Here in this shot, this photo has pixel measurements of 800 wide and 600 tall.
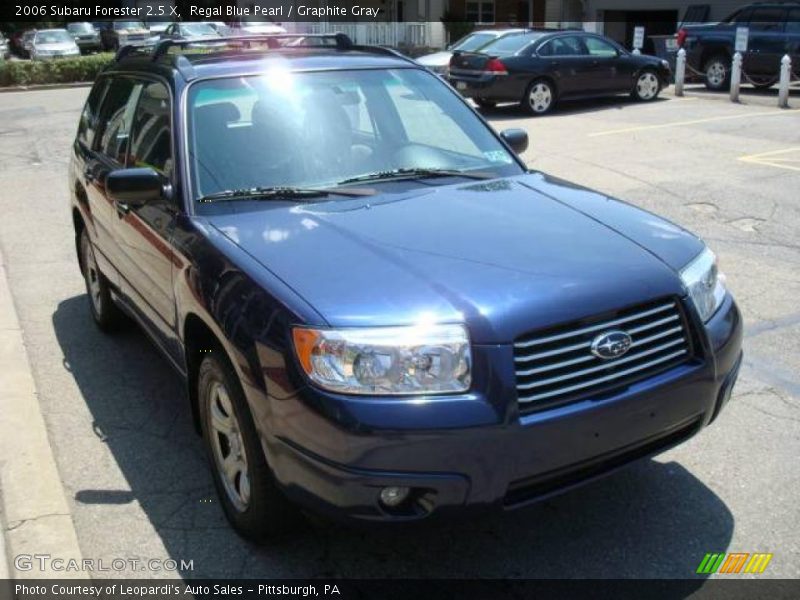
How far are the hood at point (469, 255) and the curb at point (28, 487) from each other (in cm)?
140

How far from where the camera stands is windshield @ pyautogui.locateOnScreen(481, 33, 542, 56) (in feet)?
51.7

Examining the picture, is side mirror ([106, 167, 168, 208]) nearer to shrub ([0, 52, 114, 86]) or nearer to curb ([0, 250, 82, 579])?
curb ([0, 250, 82, 579])

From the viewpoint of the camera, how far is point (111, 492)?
3779 mm

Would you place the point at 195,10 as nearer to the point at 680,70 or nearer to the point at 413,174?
the point at 680,70

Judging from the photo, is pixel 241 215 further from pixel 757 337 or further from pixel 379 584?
pixel 757 337

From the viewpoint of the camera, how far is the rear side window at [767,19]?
17281 millimetres

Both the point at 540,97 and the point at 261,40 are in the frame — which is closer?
the point at 261,40

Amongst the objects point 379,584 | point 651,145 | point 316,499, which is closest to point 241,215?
point 316,499

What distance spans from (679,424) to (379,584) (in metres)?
1.24

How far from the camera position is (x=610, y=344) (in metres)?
2.84

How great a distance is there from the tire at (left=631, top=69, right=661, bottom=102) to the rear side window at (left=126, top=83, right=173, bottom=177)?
14.0m

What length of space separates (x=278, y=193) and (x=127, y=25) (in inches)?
1589

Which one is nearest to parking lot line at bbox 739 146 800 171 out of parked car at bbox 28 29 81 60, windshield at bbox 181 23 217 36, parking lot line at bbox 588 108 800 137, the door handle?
parking lot line at bbox 588 108 800 137

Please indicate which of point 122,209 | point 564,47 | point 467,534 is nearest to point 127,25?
point 564,47
